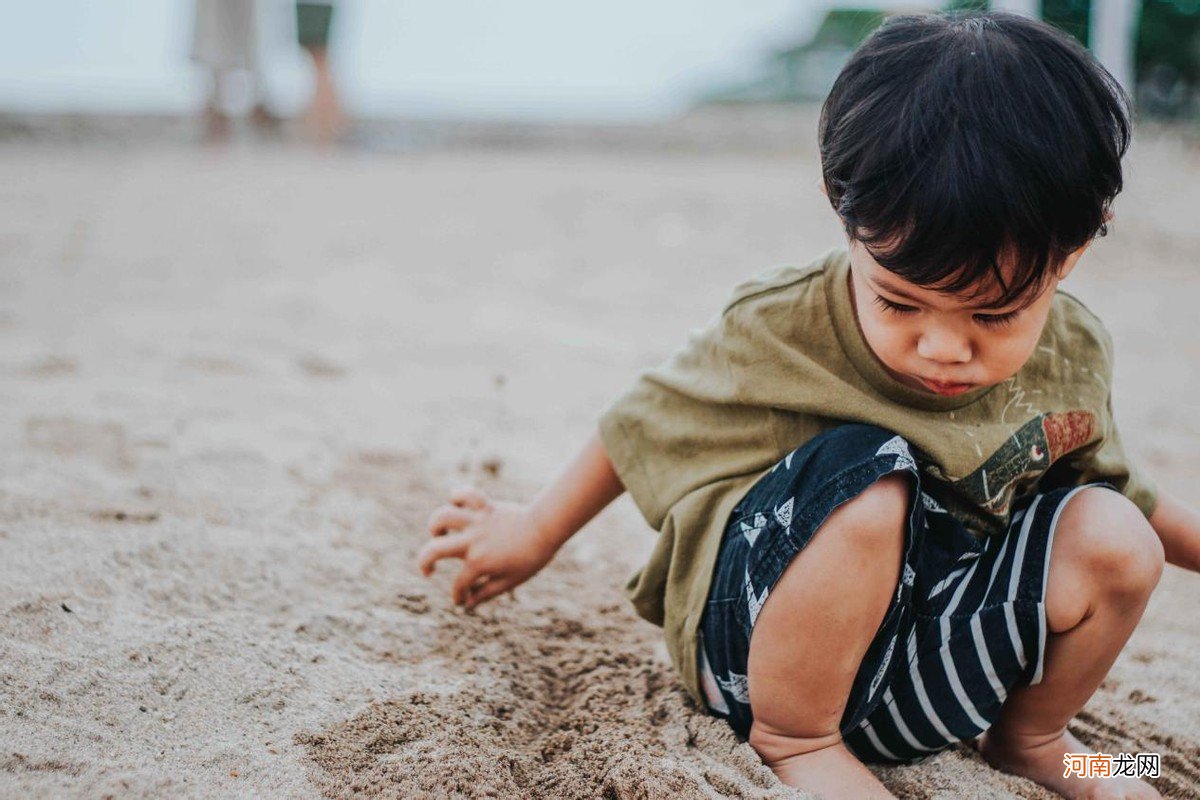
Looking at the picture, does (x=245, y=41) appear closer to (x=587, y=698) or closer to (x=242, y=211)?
(x=242, y=211)

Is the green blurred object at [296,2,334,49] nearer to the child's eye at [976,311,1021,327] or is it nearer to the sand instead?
the sand

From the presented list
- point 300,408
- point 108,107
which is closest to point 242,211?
point 300,408

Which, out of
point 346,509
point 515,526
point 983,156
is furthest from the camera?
point 346,509

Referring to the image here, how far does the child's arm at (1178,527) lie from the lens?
135 cm

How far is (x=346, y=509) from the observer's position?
6.11ft

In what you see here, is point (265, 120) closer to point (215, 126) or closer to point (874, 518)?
point (215, 126)

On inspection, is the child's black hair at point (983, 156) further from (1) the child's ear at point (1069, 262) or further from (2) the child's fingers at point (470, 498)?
(2) the child's fingers at point (470, 498)

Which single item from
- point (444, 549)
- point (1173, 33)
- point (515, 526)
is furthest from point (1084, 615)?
point (1173, 33)

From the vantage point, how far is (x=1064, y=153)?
1.07 m

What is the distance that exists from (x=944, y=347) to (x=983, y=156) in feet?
0.64

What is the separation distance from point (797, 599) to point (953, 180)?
45 cm

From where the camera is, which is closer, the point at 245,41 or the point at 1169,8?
the point at 245,41

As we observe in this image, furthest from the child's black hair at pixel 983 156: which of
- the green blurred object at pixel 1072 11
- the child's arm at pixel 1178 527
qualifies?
the green blurred object at pixel 1072 11

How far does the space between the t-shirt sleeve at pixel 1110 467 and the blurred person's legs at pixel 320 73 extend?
7694 millimetres
